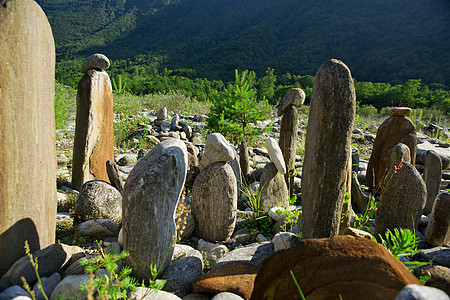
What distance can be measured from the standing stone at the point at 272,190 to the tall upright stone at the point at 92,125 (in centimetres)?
226

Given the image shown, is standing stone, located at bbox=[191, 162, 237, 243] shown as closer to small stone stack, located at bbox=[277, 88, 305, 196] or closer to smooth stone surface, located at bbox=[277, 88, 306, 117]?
small stone stack, located at bbox=[277, 88, 305, 196]

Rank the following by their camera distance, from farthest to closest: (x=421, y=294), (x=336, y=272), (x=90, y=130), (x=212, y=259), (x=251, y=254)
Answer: (x=90, y=130)
(x=212, y=259)
(x=251, y=254)
(x=336, y=272)
(x=421, y=294)

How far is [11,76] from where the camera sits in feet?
6.11

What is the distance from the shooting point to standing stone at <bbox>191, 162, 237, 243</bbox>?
9.74 feet

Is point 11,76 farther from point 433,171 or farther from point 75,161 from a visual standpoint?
point 433,171

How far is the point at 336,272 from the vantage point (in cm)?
138

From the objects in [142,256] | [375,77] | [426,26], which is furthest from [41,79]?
[426,26]

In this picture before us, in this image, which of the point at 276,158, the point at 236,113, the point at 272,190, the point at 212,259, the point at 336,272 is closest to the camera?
the point at 336,272

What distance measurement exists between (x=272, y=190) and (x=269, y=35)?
5823 cm

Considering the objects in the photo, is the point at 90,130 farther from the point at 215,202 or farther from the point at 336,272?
the point at 336,272

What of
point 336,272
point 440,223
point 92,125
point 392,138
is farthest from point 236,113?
point 336,272

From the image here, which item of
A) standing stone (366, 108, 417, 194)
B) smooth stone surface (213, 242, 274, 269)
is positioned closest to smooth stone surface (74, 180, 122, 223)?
smooth stone surface (213, 242, 274, 269)

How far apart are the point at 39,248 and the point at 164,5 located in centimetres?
9464

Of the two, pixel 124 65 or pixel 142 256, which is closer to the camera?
pixel 142 256
